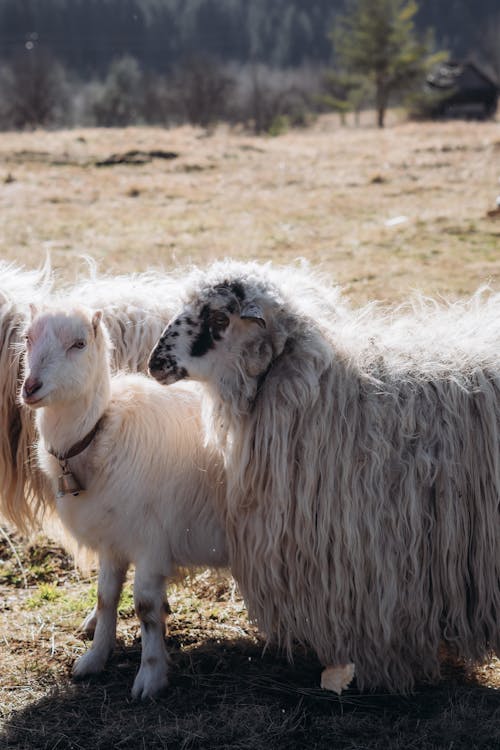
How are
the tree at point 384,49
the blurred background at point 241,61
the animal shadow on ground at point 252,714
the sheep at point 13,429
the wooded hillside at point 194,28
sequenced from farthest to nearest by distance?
the wooded hillside at point 194,28, the blurred background at point 241,61, the tree at point 384,49, the sheep at point 13,429, the animal shadow on ground at point 252,714

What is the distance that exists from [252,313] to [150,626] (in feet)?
3.98

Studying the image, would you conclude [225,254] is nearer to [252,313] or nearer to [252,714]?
[252,313]

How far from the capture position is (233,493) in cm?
337

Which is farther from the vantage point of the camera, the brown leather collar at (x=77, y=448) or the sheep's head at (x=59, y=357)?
the brown leather collar at (x=77, y=448)

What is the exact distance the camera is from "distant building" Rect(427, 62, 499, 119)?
46812mm

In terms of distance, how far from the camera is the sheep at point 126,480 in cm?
329

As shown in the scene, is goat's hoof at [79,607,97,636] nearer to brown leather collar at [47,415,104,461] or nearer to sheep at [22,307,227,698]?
sheep at [22,307,227,698]

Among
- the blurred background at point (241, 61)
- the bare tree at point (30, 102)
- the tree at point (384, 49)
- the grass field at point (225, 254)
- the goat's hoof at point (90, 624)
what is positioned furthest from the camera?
the blurred background at point (241, 61)

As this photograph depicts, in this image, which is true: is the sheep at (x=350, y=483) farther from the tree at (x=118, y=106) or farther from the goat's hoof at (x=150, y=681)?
the tree at (x=118, y=106)

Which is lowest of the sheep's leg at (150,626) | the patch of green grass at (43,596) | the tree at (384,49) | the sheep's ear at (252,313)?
the patch of green grass at (43,596)

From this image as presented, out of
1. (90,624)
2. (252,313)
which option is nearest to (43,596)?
(90,624)

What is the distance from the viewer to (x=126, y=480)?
3.38 metres

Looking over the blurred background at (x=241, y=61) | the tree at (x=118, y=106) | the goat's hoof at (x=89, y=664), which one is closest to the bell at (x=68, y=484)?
the goat's hoof at (x=89, y=664)

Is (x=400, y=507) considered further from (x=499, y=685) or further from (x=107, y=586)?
(x=107, y=586)
